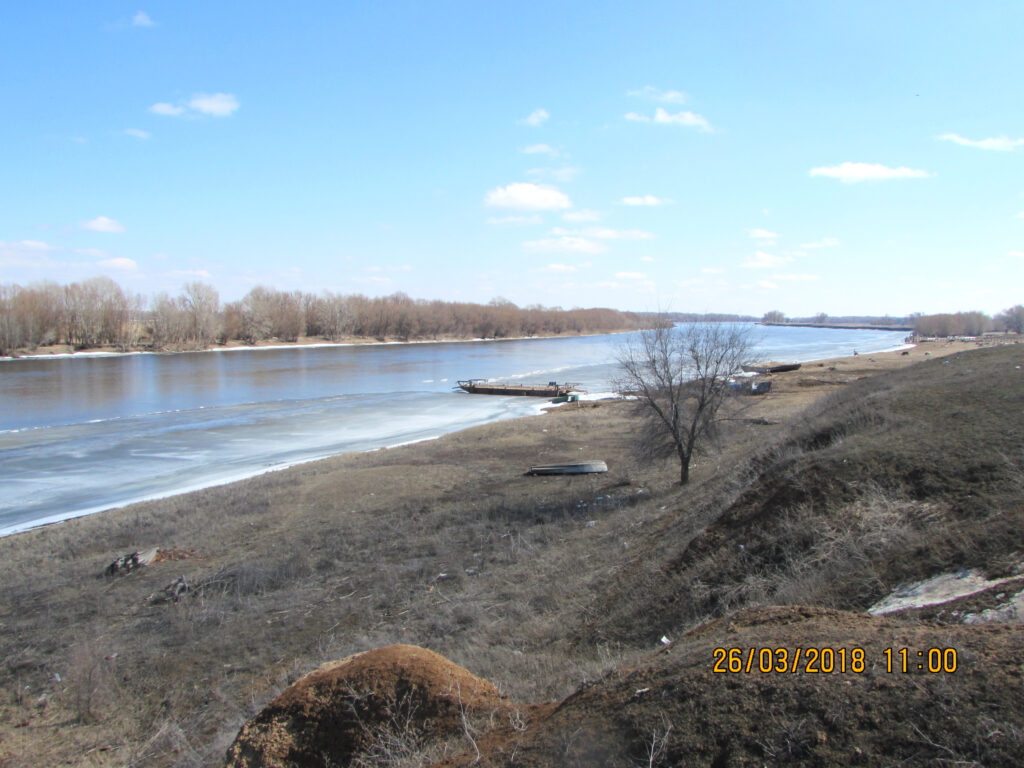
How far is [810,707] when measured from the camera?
9.59 ft

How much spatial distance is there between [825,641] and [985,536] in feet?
8.91

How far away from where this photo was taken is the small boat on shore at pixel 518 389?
4984 centimetres

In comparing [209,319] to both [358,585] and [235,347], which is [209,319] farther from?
[358,585]

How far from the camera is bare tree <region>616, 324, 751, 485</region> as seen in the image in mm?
16219

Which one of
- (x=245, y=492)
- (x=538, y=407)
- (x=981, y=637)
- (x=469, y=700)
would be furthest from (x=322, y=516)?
(x=538, y=407)

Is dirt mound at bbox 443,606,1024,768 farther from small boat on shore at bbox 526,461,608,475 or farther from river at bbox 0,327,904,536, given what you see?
small boat on shore at bbox 526,461,608,475

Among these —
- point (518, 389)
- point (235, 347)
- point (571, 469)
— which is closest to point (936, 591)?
point (571, 469)

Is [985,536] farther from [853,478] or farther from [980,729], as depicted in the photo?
[980,729]

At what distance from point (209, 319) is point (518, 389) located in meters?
71.2

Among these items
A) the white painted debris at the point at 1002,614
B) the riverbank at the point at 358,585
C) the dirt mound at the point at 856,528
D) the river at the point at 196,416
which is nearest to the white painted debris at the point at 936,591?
the dirt mound at the point at 856,528

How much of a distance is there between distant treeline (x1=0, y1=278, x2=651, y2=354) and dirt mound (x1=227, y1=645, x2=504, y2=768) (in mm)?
74349

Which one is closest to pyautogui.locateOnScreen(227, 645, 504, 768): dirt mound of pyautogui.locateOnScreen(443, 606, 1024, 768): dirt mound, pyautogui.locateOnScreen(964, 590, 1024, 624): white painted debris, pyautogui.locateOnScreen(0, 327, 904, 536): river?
pyautogui.locateOnScreen(443, 606, 1024, 768): dirt mound

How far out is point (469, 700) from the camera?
4.45 m

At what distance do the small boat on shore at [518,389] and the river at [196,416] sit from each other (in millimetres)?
1904
